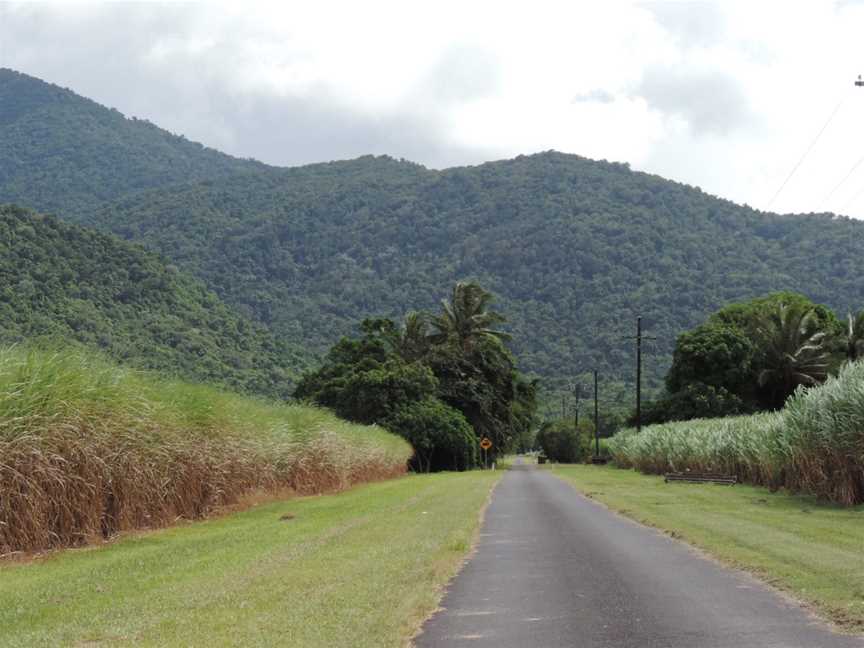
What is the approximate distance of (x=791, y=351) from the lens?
240ft

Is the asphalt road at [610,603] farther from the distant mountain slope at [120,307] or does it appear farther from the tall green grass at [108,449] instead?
the distant mountain slope at [120,307]

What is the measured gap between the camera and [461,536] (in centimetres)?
1719

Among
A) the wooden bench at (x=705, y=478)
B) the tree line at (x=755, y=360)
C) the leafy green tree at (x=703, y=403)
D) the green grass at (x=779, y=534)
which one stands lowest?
the green grass at (x=779, y=534)

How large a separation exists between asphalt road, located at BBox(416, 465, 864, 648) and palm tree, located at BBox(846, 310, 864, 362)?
214ft

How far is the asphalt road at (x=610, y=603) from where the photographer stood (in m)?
8.29

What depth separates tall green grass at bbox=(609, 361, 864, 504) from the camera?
969 inches

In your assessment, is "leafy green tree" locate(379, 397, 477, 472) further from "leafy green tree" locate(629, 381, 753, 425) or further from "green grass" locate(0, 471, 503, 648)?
"green grass" locate(0, 471, 503, 648)

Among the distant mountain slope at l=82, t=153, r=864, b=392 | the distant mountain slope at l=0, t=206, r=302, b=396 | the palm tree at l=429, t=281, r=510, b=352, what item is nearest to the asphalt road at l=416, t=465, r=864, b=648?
the distant mountain slope at l=0, t=206, r=302, b=396

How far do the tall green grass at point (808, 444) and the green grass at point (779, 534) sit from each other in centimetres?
78

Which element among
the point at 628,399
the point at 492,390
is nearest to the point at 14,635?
the point at 492,390

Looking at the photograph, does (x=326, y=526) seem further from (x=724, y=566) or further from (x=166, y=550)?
(x=724, y=566)

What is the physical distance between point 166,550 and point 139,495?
11.3 feet

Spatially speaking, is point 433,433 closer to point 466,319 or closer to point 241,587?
point 466,319

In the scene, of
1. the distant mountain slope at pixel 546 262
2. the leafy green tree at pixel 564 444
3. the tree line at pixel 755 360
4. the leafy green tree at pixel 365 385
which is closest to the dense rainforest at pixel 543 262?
the distant mountain slope at pixel 546 262
